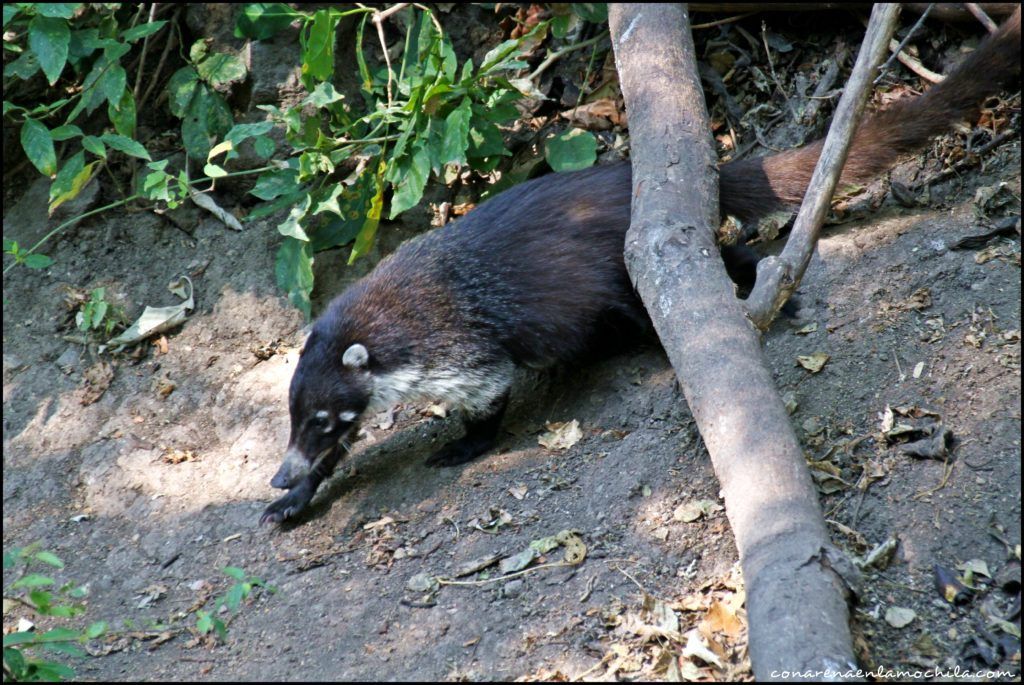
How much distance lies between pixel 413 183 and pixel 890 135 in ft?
9.07

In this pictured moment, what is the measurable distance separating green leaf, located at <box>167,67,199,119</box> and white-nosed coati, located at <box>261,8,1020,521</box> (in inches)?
91.2

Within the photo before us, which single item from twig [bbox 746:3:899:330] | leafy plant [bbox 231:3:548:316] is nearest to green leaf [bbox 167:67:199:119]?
leafy plant [bbox 231:3:548:316]

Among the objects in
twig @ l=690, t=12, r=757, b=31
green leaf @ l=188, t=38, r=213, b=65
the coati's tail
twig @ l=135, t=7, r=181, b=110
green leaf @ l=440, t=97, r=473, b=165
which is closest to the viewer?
the coati's tail

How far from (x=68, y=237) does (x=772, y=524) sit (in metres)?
6.01

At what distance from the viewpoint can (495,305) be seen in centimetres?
548

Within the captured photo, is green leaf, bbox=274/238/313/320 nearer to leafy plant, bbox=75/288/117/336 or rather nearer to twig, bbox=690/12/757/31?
leafy plant, bbox=75/288/117/336

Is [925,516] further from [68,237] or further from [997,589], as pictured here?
[68,237]

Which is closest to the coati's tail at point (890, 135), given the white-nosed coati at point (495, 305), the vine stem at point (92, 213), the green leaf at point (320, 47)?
the white-nosed coati at point (495, 305)

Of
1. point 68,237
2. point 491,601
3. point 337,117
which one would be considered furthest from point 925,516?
point 68,237

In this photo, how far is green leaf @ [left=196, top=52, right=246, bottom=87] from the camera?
685 centimetres

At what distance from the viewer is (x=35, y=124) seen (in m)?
6.07

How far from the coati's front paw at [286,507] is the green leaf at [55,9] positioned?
3268mm

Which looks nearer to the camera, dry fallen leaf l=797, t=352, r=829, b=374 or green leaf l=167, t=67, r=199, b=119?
dry fallen leaf l=797, t=352, r=829, b=374

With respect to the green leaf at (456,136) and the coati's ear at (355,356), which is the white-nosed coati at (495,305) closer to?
the coati's ear at (355,356)
